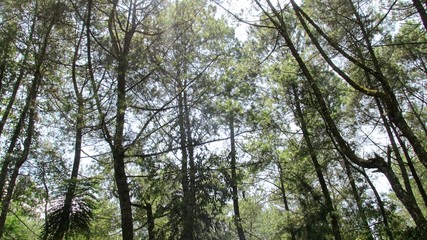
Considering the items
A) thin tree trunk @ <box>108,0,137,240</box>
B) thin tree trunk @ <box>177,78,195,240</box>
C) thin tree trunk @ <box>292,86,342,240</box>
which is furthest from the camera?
thin tree trunk @ <box>292,86,342,240</box>

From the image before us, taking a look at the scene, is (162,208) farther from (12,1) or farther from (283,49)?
(283,49)

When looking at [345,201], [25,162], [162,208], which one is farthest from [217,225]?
[345,201]

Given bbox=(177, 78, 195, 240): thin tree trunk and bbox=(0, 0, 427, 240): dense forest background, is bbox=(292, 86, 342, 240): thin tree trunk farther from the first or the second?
bbox=(177, 78, 195, 240): thin tree trunk

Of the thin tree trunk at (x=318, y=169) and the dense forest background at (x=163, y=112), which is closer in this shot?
the dense forest background at (x=163, y=112)

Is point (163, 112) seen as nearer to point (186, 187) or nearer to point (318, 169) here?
point (186, 187)

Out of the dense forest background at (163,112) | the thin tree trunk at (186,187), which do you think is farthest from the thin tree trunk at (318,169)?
the thin tree trunk at (186,187)

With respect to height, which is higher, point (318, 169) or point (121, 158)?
point (318, 169)

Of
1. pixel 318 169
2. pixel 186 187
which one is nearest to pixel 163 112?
pixel 186 187

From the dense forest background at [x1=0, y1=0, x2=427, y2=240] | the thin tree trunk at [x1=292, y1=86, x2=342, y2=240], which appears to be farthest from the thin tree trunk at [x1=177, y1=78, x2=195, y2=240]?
the thin tree trunk at [x1=292, y1=86, x2=342, y2=240]

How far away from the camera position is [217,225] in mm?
→ 9258

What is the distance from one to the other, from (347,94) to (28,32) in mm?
11450

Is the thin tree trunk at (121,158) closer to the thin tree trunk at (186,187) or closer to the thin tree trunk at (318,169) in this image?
the thin tree trunk at (186,187)

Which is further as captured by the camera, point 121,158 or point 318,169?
point 318,169

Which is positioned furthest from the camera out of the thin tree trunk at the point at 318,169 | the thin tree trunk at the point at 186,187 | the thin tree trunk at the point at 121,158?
the thin tree trunk at the point at 318,169
